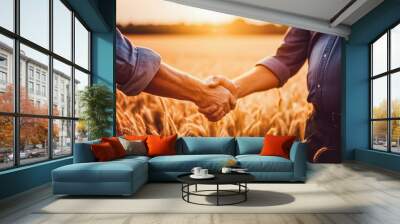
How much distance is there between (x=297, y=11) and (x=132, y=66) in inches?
155

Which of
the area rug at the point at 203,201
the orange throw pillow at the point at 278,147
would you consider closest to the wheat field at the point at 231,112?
the orange throw pillow at the point at 278,147

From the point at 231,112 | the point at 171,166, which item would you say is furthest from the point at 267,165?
the point at 231,112

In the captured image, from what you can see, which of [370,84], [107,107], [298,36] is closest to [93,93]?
[107,107]

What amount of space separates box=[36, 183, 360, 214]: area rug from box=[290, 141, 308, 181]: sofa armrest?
0.57m

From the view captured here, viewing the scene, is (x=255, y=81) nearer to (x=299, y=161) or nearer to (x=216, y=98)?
(x=216, y=98)

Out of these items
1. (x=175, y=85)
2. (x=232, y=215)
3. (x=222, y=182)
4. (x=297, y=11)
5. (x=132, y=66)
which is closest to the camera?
(x=232, y=215)

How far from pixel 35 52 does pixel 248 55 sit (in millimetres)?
5127

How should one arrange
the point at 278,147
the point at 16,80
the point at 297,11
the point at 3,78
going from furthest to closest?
the point at 297,11 < the point at 278,147 < the point at 16,80 < the point at 3,78

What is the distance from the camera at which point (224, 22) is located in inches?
364

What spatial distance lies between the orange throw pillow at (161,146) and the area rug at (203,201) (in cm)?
137

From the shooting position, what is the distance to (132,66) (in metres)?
8.87

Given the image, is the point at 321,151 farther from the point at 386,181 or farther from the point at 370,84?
the point at 386,181

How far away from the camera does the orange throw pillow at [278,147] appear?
6367 millimetres

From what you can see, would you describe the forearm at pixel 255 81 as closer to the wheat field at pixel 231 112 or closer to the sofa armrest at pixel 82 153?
the wheat field at pixel 231 112
